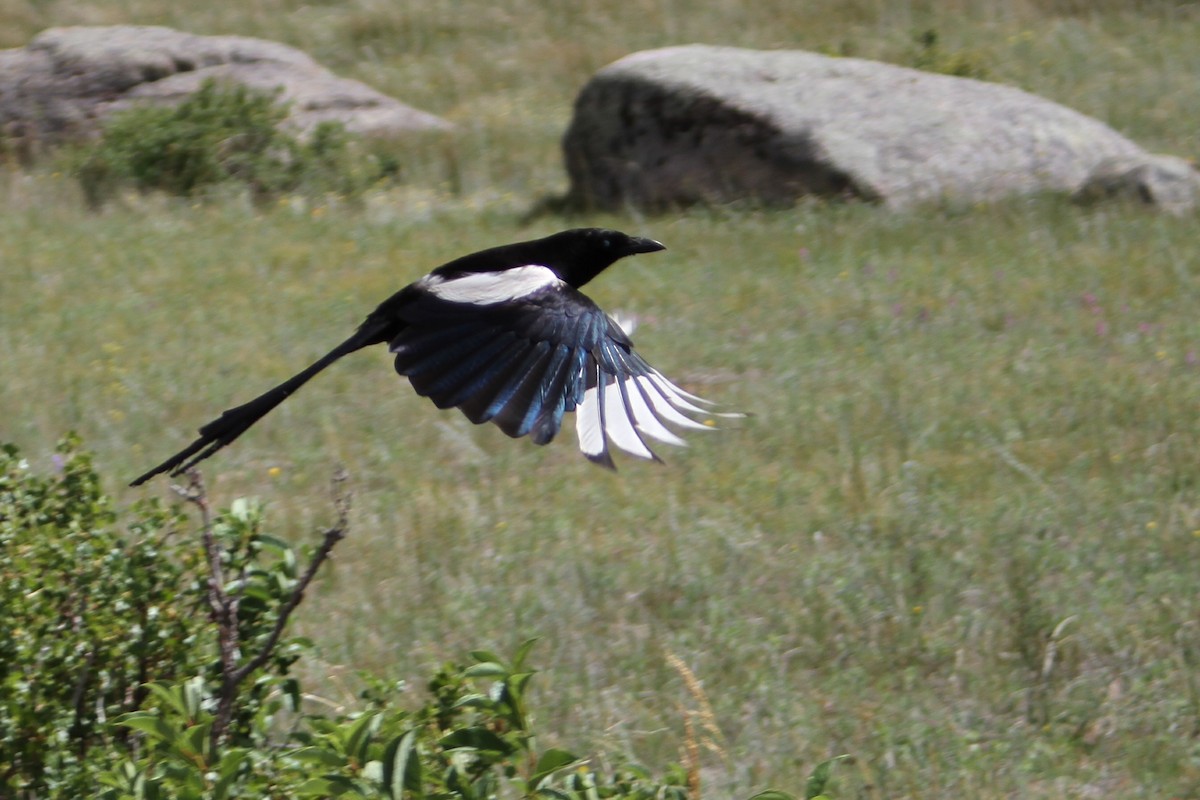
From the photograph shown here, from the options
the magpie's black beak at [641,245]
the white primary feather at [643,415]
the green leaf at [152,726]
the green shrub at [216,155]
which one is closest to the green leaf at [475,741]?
the green leaf at [152,726]

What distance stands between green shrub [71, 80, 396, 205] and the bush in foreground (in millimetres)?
9012

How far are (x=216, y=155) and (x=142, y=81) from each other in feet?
9.39

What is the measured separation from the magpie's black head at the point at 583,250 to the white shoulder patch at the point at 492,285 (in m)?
0.17

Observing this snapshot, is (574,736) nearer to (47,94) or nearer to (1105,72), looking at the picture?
(47,94)

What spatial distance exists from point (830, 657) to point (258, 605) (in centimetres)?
219

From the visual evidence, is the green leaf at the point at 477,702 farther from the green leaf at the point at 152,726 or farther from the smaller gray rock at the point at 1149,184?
the smaller gray rock at the point at 1149,184

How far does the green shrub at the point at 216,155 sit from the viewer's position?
1232 cm

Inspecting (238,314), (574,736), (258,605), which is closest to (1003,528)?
(574,736)

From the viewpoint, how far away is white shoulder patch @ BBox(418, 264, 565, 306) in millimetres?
3781

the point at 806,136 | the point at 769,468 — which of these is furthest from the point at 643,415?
the point at 806,136

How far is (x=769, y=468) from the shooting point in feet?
21.4

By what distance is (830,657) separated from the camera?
16.4 feet

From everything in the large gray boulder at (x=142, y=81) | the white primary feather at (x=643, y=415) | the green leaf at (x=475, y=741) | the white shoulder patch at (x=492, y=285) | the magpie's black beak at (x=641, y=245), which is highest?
the white shoulder patch at (x=492, y=285)

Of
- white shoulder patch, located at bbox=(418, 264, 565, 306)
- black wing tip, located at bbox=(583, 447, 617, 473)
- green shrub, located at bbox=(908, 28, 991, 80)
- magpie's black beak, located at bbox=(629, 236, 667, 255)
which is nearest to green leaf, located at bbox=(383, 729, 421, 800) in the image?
black wing tip, located at bbox=(583, 447, 617, 473)
